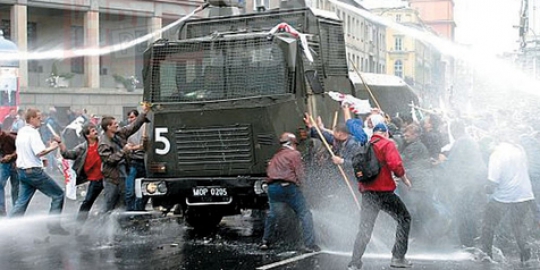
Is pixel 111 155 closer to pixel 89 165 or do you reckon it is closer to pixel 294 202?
pixel 89 165

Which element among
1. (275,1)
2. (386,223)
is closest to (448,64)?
(275,1)

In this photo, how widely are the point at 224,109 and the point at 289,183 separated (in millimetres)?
1437

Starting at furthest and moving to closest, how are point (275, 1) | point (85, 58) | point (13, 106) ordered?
1. point (275, 1)
2. point (85, 58)
3. point (13, 106)

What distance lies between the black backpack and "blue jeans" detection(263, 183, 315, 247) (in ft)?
4.92

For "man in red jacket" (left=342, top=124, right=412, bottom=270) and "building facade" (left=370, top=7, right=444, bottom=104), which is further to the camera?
"building facade" (left=370, top=7, right=444, bottom=104)

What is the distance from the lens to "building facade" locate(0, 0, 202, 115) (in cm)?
3180

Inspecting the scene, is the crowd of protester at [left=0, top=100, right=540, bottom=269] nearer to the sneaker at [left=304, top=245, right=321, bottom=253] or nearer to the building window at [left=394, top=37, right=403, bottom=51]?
the sneaker at [left=304, top=245, right=321, bottom=253]

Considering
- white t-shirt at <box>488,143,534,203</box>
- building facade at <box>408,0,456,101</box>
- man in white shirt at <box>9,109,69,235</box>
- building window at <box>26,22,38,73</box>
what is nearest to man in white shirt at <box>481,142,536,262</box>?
white t-shirt at <box>488,143,534,203</box>

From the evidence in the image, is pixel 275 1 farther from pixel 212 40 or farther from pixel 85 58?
pixel 212 40

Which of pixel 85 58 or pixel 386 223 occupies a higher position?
pixel 85 58

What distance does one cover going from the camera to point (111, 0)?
3472cm

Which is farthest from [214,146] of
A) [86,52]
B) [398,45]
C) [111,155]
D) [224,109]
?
[398,45]

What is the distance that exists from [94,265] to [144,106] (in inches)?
108

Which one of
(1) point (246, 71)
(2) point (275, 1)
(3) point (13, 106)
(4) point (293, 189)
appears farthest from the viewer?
(2) point (275, 1)
